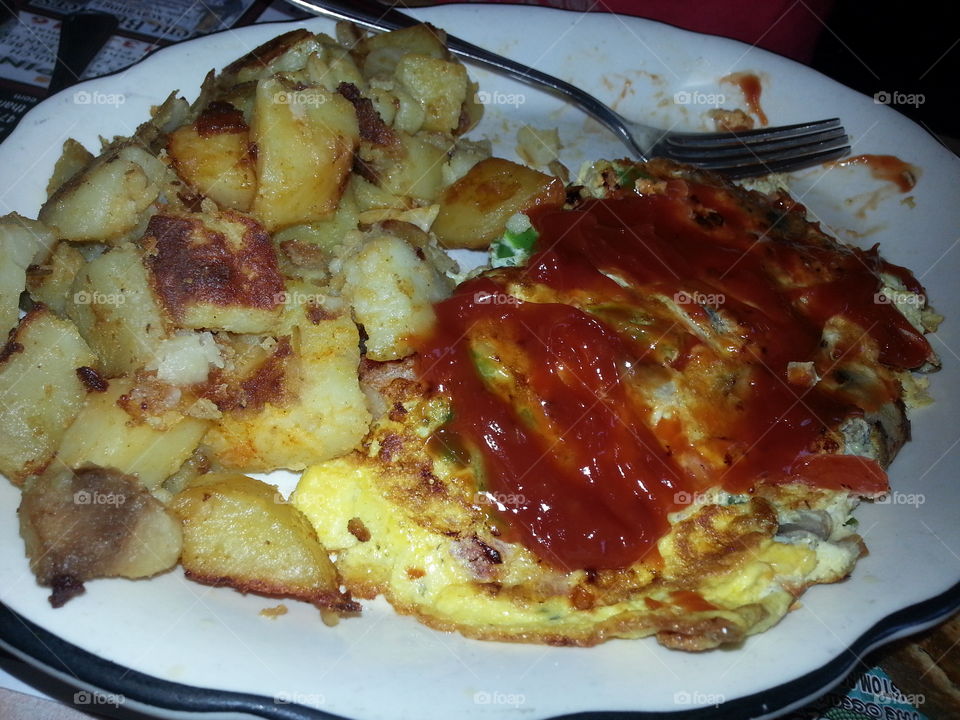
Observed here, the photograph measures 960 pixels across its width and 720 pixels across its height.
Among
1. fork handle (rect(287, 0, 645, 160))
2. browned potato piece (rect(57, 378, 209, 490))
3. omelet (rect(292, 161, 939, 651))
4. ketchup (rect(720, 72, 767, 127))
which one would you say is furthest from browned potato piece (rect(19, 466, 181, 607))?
ketchup (rect(720, 72, 767, 127))

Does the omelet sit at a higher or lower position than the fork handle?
lower

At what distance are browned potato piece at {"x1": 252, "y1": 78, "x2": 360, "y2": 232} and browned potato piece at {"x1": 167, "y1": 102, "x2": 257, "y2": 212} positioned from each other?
6 cm

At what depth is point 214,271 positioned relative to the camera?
234 cm

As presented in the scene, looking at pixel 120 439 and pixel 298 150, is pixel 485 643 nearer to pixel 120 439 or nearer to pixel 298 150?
pixel 120 439

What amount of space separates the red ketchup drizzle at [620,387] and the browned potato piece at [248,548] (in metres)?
0.59

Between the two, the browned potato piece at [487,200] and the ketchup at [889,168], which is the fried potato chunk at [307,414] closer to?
the browned potato piece at [487,200]

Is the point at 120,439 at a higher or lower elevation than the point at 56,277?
lower

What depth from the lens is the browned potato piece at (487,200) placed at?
2973 millimetres

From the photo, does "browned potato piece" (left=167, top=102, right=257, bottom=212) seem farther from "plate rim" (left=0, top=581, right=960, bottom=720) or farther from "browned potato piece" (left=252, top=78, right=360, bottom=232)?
"plate rim" (left=0, top=581, right=960, bottom=720)

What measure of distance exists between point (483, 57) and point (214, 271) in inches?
72.6

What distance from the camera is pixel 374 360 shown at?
2.57 meters

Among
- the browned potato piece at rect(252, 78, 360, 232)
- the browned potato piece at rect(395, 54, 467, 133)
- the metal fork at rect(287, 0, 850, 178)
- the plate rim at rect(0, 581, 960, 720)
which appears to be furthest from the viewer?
the metal fork at rect(287, 0, 850, 178)

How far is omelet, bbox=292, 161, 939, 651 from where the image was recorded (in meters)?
2.25

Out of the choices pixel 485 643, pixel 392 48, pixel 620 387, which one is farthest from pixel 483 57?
pixel 485 643
